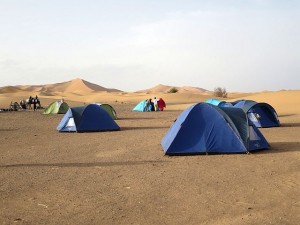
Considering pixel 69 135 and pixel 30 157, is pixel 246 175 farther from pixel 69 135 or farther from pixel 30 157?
pixel 69 135

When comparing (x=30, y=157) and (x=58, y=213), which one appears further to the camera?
(x=30, y=157)

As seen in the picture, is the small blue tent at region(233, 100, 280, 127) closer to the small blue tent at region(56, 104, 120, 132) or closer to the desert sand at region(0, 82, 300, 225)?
the desert sand at region(0, 82, 300, 225)

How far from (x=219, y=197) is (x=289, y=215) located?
1538mm

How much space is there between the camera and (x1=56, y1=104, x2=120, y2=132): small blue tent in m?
19.9

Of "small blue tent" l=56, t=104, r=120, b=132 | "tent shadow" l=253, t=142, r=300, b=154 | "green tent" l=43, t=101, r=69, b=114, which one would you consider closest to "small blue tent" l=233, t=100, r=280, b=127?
"tent shadow" l=253, t=142, r=300, b=154

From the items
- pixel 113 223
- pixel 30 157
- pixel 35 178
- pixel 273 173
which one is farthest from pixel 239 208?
pixel 30 157

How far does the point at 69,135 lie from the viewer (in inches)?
742

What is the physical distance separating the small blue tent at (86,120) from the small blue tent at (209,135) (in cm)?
820

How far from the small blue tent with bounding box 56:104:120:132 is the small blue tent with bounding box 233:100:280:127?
7318 millimetres

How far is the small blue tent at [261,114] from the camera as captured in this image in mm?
20922

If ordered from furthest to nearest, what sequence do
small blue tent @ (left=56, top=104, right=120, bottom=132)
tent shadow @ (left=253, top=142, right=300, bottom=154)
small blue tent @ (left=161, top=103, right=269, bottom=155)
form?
1. small blue tent @ (left=56, top=104, right=120, bottom=132)
2. tent shadow @ (left=253, top=142, right=300, bottom=154)
3. small blue tent @ (left=161, top=103, right=269, bottom=155)

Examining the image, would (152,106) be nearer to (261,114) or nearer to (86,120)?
(261,114)

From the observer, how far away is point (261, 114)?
21.6 m

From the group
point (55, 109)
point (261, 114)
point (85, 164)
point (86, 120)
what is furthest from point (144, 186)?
point (55, 109)
